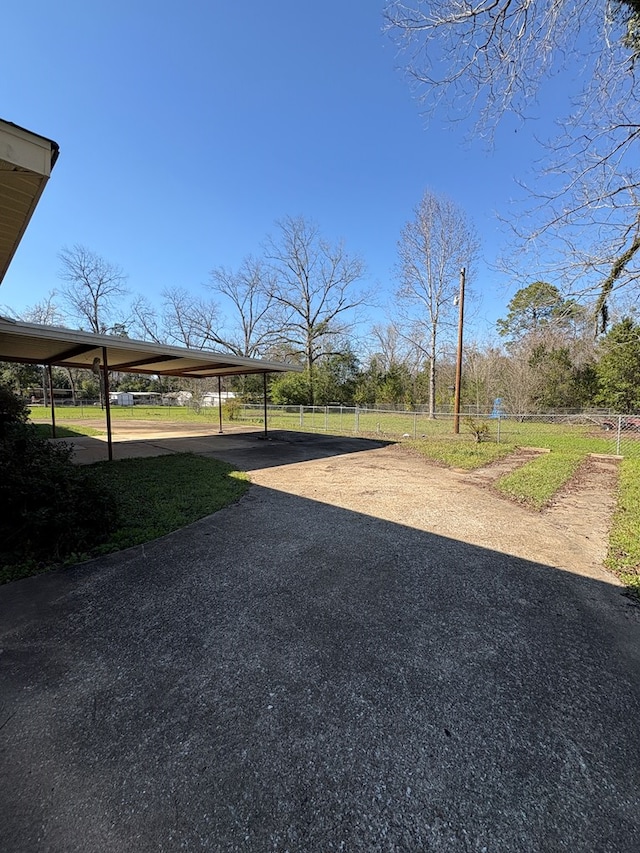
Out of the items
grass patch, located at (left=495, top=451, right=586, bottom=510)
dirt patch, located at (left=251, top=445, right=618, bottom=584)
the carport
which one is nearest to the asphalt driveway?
dirt patch, located at (left=251, top=445, right=618, bottom=584)

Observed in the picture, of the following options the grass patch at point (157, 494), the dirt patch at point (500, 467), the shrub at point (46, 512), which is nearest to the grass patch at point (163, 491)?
the grass patch at point (157, 494)

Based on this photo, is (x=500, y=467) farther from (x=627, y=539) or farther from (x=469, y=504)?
(x=627, y=539)

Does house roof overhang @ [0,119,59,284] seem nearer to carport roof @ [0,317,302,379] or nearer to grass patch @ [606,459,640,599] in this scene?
carport roof @ [0,317,302,379]

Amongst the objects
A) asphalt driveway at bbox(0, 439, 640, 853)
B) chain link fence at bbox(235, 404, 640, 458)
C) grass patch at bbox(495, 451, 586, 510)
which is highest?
chain link fence at bbox(235, 404, 640, 458)

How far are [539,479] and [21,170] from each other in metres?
8.56

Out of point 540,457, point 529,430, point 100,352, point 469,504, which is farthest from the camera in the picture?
point 529,430

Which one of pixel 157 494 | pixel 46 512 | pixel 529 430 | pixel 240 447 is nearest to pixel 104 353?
pixel 157 494

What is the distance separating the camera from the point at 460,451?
11.4 meters

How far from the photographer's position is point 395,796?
1529mm

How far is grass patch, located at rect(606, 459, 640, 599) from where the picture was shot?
139 inches

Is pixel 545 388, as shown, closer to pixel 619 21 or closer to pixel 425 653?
pixel 619 21

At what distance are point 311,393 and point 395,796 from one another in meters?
28.3

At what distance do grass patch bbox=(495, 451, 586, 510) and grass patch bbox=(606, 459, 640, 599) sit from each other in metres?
0.93

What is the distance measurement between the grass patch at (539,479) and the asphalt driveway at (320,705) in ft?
8.35
